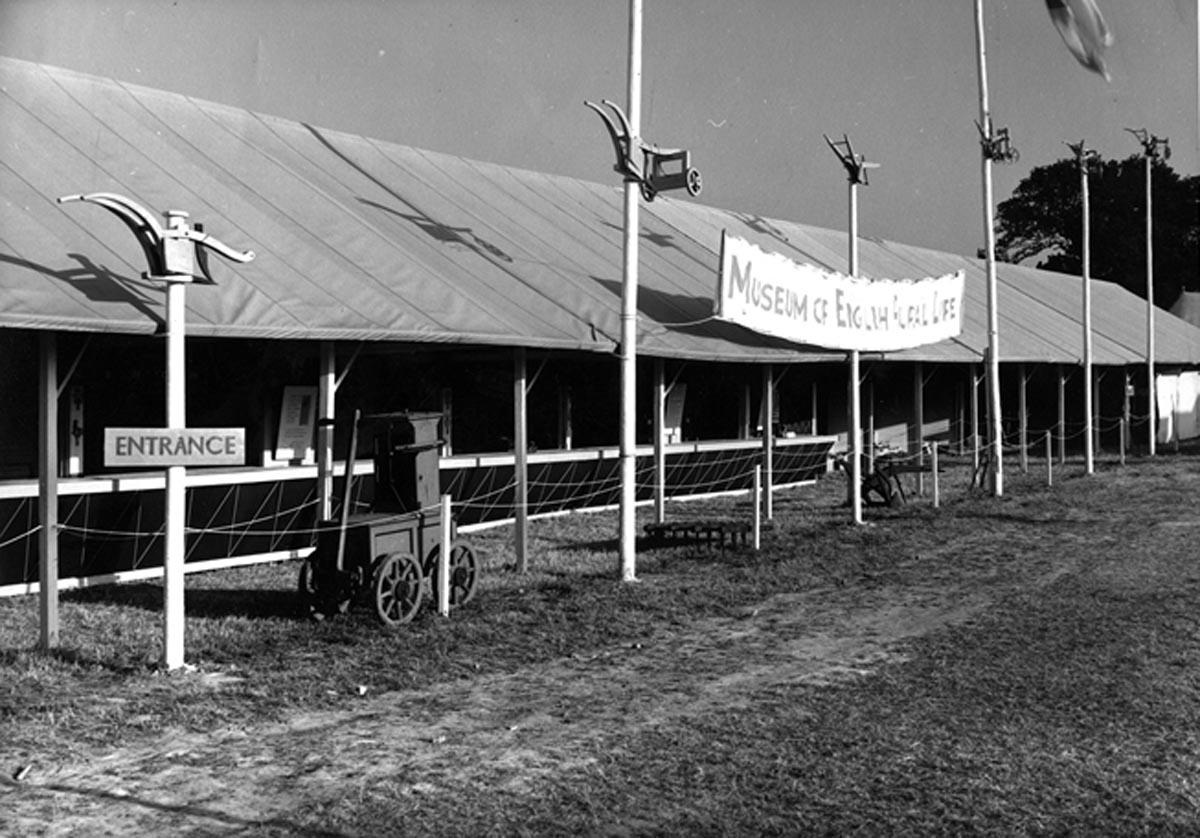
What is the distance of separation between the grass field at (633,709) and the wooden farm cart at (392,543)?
22cm

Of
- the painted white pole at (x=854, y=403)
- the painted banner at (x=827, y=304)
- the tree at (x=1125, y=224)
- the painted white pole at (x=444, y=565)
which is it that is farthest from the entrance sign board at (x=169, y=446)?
the tree at (x=1125, y=224)

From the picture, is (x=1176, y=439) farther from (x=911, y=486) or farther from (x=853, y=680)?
(x=853, y=680)

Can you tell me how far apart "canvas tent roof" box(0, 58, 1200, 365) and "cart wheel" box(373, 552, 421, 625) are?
2.01 m

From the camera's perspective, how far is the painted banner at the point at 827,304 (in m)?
13.3

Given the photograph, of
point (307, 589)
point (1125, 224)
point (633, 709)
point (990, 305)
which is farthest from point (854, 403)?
point (1125, 224)

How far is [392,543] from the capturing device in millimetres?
9086

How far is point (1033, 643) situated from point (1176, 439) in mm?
26641

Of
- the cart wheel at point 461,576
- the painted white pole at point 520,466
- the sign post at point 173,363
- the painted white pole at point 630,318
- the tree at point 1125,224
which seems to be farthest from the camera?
the tree at point 1125,224

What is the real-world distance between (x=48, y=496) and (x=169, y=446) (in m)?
1.29

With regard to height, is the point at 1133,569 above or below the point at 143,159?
below

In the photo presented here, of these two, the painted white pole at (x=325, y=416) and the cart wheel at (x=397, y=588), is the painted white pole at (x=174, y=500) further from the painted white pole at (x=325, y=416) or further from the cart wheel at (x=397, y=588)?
the painted white pole at (x=325, y=416)

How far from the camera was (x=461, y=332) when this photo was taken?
11.1m

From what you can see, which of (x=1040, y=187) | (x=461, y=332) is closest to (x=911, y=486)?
(x=461, y=332)

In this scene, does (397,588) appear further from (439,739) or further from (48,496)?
(439,739)
